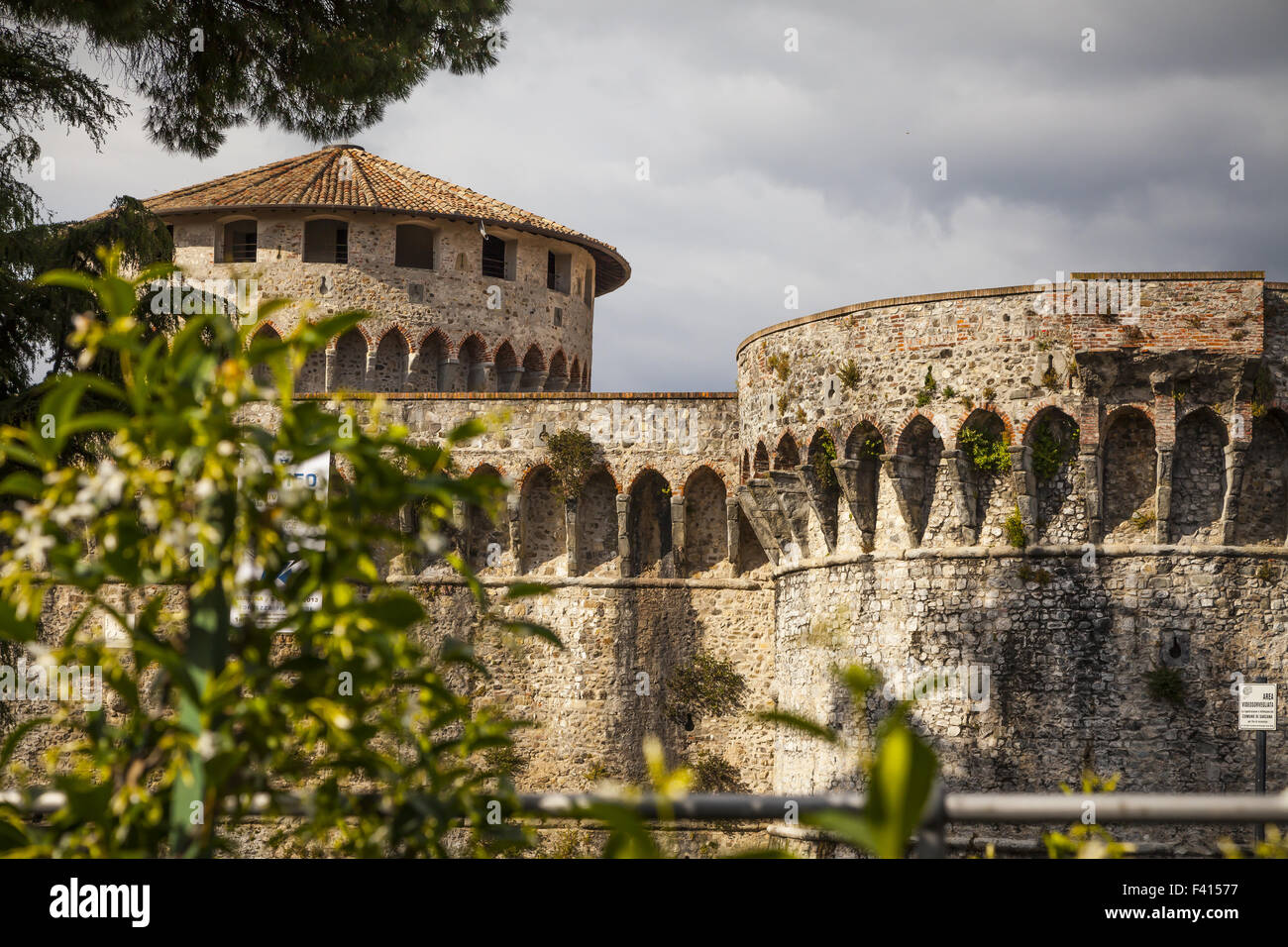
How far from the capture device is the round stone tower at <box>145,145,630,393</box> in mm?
28312

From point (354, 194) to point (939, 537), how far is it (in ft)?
51.9

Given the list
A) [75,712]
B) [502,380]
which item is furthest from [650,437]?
[75,712]

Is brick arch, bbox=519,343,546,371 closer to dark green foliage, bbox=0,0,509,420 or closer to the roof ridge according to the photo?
the roof ridge

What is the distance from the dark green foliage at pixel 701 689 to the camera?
885 inches

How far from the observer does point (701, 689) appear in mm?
22625

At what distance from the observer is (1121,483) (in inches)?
719

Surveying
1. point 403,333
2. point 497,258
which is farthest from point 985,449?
point 497,258

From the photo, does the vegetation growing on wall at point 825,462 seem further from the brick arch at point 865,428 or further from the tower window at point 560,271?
the tower window at point 560,271

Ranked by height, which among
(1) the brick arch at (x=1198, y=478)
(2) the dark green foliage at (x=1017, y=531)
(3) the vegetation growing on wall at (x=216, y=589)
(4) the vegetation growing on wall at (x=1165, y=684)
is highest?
(1) the brick arch at (x=1198, y=478)

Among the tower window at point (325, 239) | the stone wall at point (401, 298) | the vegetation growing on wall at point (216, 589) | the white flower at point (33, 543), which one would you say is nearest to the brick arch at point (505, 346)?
the stone wall at point (401, 298)

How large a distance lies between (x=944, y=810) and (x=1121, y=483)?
53.7 ft

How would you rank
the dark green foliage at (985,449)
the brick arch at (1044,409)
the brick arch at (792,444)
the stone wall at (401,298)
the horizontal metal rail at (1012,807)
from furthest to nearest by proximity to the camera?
the stone wall at (401,298) → the brick arch at (792,444) → the dark green foliage at (985,449) → the brick arch at (1044,409) → the horizontal metal rail at (1012,807)

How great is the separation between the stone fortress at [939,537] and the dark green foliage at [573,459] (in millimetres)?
160

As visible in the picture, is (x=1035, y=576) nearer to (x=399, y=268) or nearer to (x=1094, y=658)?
(x=1094, y=658)
